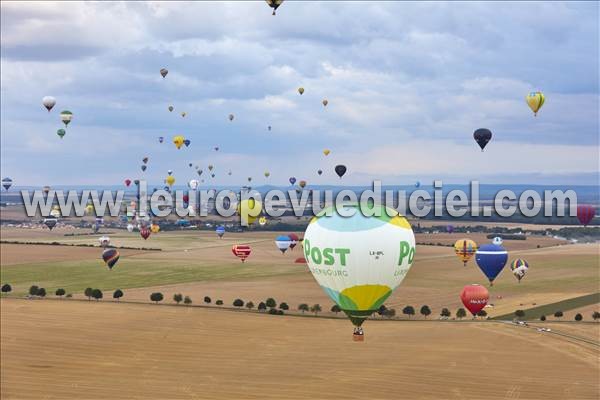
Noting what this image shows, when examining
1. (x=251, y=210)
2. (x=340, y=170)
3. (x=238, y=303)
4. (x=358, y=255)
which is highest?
(x=340, y=170)

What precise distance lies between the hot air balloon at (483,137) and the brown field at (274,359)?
62.2 feet

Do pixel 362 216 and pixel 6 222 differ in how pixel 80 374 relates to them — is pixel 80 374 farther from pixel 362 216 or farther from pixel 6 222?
pixel 6 222

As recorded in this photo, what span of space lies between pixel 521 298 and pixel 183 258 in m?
48.6

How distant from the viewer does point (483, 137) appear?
2491 inches

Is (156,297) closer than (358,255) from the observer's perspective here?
No

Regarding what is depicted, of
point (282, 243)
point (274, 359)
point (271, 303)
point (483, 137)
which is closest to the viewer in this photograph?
point (274, 359)

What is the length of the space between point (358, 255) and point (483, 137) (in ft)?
127

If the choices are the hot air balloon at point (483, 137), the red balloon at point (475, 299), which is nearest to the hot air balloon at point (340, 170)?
the hot air balloon at point (483, 137)

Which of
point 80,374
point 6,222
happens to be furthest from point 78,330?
point 6,222

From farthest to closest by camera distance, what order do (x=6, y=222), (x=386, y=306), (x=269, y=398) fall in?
(x=6, y=222) < (x=386, y=306) < (x=269, y=398)

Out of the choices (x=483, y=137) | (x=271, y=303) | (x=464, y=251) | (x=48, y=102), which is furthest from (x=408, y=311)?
(x=48, y=102)

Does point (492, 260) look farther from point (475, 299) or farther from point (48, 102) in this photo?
point (48, 102)

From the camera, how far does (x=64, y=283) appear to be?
73.9 meters

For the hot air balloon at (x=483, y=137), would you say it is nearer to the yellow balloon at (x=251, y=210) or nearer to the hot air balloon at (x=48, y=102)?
the yellow balloon at (x=251, y=210)
